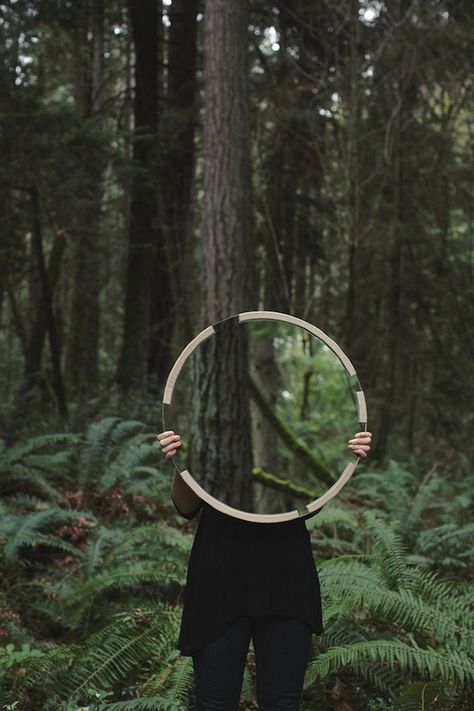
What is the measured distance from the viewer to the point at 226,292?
288 inches

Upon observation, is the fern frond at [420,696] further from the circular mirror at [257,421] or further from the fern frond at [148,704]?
the fern frond at [148,704]

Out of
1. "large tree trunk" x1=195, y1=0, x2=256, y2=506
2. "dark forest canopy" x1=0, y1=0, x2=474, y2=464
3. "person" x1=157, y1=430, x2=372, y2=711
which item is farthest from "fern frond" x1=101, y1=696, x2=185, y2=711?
"dark forest canopy" x1=0, y1=0, x2=474, y2=464

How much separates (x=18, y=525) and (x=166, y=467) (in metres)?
3.37

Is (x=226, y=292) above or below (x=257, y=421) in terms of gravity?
above

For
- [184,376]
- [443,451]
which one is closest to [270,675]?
[184,376]

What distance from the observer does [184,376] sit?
1255cm

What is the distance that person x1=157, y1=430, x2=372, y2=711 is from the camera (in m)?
3.00

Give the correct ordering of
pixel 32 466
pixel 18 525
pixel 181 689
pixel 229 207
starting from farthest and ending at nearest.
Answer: pixel 32 466 < pixel 229 207 < pixel 18 525 < pixel 181 689

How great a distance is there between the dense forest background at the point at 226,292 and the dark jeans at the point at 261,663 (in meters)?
0.74

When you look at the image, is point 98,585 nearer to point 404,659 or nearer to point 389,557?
point 389,557

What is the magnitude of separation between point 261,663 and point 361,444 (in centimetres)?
106

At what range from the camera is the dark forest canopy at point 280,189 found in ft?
33.7

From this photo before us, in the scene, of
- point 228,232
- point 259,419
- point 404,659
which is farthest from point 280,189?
point 404,659

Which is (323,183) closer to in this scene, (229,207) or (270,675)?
(229,207)
